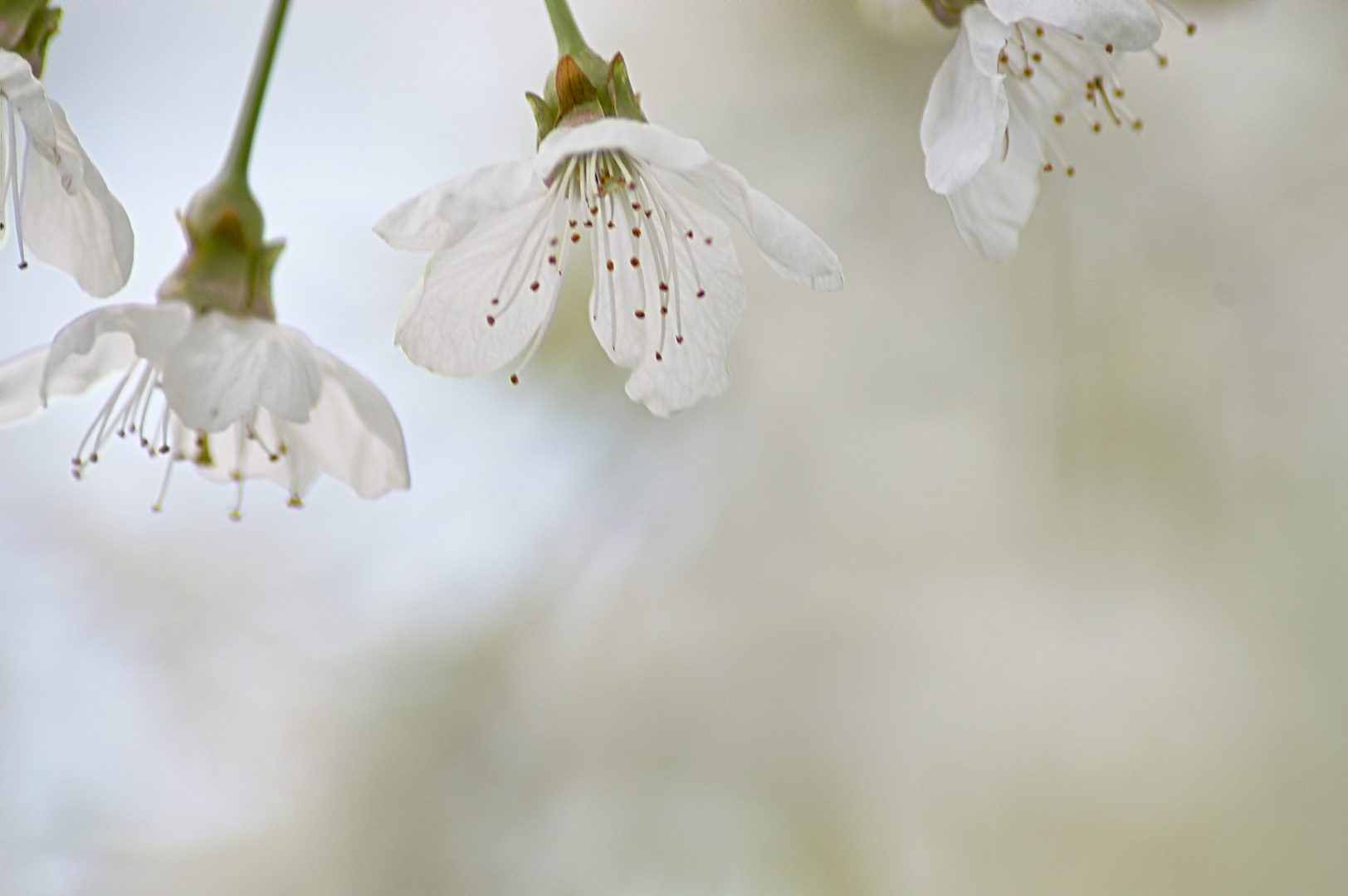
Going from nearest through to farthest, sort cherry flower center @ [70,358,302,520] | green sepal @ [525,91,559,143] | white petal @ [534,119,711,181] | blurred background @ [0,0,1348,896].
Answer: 1. white petal @ [534,119,711,181]
2. green sepal @ [525,91,559,143]
3. cherry flower center @ [70,358,302,520]
4. blurred background @ [0,0,1348,896]

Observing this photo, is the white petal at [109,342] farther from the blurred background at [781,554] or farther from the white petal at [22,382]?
the blurred background at [781,554]

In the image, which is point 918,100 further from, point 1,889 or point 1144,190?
point 1,889

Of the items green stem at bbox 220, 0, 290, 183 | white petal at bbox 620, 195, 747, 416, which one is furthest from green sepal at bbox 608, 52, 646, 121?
green stem at bbox 220, 0, 290, 183

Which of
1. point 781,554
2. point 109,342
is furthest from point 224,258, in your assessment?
point 781,554

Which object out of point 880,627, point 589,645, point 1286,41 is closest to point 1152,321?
point 1286,41

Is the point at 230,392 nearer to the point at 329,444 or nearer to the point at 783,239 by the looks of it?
the point at 329,444

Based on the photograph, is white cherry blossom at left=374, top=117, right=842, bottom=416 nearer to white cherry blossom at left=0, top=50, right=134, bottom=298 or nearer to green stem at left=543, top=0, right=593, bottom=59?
green stem at left=543, top=0, right=593, bottom=59
